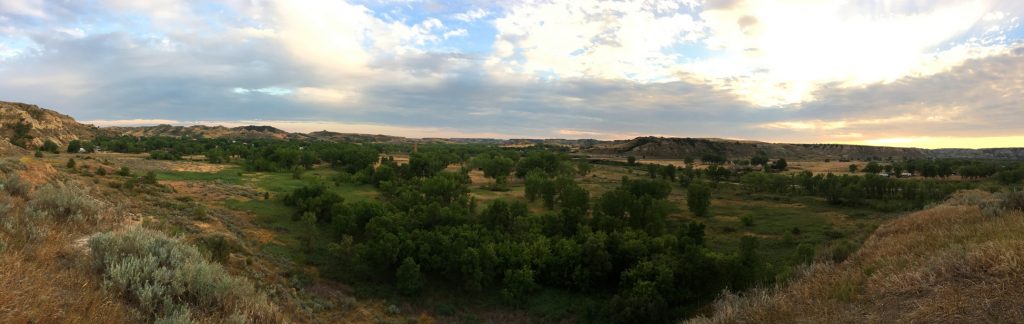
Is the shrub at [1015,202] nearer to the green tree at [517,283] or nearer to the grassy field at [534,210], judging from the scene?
the grassy field at [534,210]

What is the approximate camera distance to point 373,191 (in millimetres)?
65062

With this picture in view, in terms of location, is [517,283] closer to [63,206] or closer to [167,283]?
[63,206]

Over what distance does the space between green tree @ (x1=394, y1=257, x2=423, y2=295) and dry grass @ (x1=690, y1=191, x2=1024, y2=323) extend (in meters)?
19.1

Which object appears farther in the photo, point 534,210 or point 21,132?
point 21,132

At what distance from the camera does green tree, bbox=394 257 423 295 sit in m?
27.0

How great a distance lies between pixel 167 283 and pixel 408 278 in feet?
67.5

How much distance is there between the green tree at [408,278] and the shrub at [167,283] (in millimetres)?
19141

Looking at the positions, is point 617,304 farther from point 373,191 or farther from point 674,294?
point 373,191

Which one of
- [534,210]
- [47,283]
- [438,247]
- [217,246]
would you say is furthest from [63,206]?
[534,210]

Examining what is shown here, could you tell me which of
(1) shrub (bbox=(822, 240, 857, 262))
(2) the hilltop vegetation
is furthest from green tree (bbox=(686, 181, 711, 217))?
(1) shrub (bbox=(822, 240, 857, 262))

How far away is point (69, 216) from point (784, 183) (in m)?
85.2

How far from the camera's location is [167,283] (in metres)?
7.13

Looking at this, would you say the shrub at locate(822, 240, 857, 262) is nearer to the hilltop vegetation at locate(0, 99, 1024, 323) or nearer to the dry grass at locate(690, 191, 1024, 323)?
the hilltop vegetation at locate(0, 99, 1024, 323)

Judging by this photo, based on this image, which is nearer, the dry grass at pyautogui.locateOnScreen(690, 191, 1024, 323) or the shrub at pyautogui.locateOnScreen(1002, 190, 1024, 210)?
the dry grass at pyautogui.locateOnScreen(690, 191, 1024, 323)
